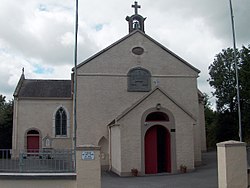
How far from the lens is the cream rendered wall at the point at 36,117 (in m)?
32.4

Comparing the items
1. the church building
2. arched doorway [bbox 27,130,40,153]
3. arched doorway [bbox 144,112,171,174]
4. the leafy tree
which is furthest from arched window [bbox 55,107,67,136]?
the leafy tree

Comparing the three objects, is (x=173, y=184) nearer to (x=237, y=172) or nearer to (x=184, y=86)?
(x=237, y=172)

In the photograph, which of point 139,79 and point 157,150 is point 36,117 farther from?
point 157,150

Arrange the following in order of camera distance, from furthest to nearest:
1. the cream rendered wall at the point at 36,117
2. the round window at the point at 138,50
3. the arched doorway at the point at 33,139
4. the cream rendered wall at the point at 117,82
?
the arched doorway at the point at 33,139 → the cream rendered wall at the point at 36,117 → the round window at the point at 138,50 → the cream rendered wall at the point at 117,82

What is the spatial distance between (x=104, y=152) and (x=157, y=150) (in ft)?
15.7

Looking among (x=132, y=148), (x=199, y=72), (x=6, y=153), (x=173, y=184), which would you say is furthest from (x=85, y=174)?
(x=199, y=72)

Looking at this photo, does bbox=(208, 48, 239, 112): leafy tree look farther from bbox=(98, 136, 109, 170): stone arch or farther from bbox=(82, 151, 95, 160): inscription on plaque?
bbox=(82, 151, 95, 160): inscription on plaque

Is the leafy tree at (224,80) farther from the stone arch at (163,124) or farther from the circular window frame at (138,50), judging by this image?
the stone arch at (163,124)

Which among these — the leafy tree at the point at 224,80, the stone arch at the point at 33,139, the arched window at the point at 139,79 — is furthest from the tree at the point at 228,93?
the stone arch at the point at 33,139

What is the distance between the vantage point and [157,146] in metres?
21.8

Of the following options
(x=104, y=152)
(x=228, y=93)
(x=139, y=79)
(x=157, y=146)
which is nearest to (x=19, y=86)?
(x=104, y=152)

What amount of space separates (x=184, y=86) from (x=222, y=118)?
2185 cm

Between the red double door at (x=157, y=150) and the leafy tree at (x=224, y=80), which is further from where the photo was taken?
the leafy tree at (x=224, y=80)

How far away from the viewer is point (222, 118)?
46.3 m
